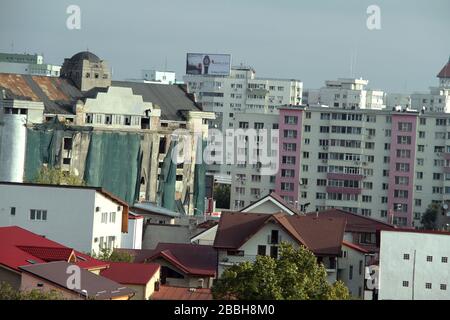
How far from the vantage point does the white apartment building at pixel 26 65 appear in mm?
67062

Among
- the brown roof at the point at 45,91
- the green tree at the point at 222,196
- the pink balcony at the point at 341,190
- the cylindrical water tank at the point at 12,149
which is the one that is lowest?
the green tree at the point at 222,196

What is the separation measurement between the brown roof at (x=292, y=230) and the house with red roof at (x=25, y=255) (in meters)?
4.73

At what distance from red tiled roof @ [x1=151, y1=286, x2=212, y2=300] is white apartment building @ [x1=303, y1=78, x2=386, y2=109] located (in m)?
54.3

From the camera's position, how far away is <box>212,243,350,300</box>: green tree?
14.5 m

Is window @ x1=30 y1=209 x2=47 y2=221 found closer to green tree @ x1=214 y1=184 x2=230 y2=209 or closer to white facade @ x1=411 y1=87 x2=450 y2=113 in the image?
green tree @ x1=214 y1=184 x2=230 y2=209

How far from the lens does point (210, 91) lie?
77562 millimetres

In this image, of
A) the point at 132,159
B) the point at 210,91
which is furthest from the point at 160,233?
the point at 210,91

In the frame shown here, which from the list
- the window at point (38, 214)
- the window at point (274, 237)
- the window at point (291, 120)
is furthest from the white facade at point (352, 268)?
the window at point (291, 120)

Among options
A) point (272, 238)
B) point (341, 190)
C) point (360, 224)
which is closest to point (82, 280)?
point (272, 238)

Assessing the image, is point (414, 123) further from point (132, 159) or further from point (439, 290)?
point (439, 290)

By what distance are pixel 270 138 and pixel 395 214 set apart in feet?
15.5

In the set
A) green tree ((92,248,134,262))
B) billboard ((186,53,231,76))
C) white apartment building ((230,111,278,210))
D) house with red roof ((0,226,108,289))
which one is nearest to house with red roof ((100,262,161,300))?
house with red roof ((0,226,108,289))

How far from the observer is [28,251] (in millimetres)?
15336

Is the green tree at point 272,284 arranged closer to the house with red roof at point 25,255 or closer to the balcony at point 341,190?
the house with red roof at point 25,255
